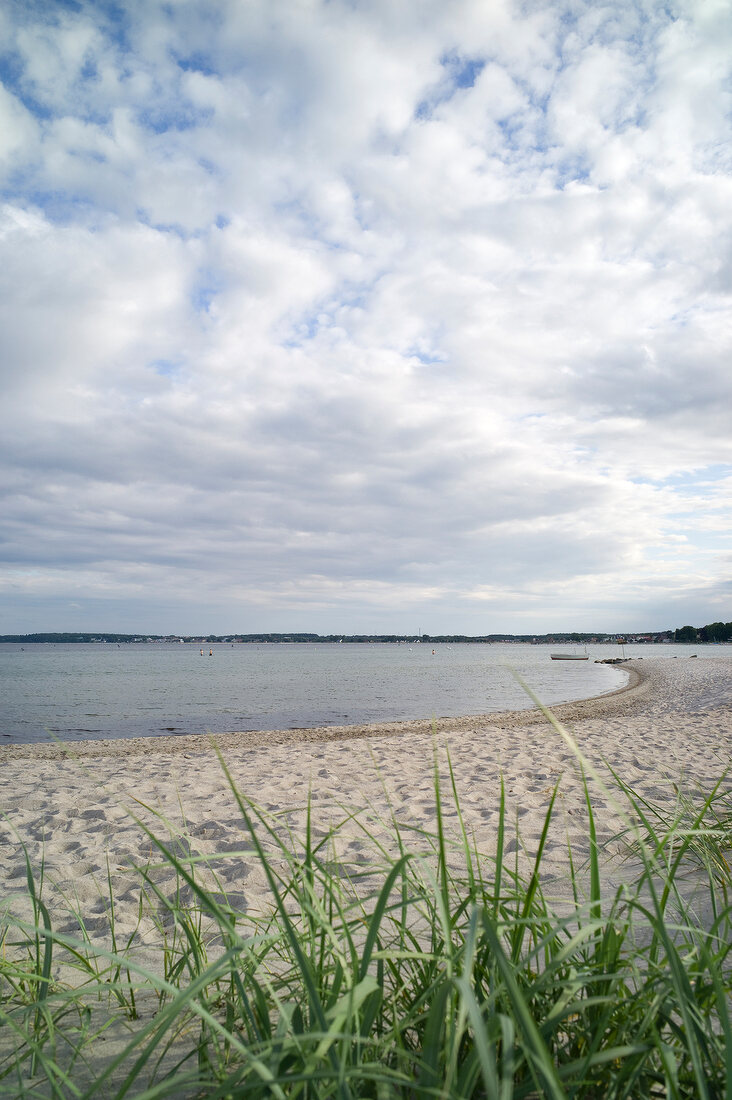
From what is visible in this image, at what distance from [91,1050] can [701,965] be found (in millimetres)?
1808

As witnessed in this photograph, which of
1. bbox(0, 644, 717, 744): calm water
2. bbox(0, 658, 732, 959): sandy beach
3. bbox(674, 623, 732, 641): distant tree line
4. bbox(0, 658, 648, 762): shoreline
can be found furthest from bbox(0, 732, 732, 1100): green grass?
bbox(674, 623, 732, 641): distant tree line

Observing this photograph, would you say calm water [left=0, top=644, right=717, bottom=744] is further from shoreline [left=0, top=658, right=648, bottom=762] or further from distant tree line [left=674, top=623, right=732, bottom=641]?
distant tree line [left=674, top=623, right=732, bottom=641]

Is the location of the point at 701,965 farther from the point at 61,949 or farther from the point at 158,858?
the point at 158,858

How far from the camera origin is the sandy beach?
13.6ft

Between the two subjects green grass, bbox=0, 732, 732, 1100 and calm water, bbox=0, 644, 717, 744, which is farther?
calm water, bbox=0, 644, 717, 744

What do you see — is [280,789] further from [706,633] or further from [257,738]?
[706,633]

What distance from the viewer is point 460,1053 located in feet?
5.12

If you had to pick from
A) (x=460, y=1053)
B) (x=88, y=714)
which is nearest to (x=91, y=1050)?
(x=460, y=1053)

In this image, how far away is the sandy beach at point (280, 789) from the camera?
4141mm

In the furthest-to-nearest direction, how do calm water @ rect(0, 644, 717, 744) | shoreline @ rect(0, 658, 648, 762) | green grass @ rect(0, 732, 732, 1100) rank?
calm water @ rect(0, 644, 717, 744), shoreline @ rect(0, 658, 648, 762), green grass @ rect(0, 732, 732, 1100)

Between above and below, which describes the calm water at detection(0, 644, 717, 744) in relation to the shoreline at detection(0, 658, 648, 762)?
below

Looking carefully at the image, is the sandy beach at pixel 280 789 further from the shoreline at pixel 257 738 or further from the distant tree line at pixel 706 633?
the distant tree line at pixel 706 633

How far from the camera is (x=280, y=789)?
285 inches

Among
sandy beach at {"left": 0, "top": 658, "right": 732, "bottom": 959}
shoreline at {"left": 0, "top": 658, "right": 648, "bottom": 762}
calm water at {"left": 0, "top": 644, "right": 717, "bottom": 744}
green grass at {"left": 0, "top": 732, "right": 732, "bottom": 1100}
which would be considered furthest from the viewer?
calm water at {"left": 0, "top": 644, "right": 717, "bottom": 744}
